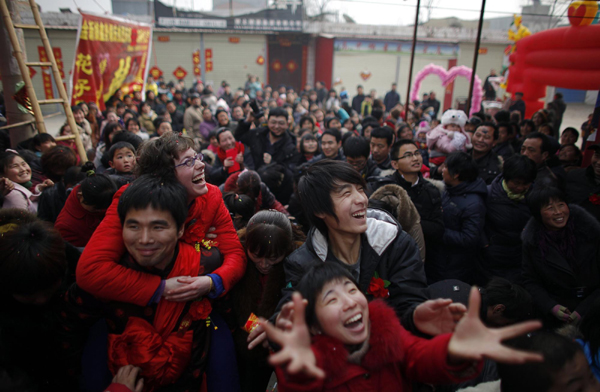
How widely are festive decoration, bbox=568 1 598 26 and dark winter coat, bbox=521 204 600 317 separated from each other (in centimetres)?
484

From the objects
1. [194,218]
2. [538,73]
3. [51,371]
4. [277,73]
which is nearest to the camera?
[51,371]

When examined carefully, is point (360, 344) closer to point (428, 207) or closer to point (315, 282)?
point (315, 282)

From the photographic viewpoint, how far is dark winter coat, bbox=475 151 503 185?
3871mm

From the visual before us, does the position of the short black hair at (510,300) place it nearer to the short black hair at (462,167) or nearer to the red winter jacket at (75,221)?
the short black hair at (462,167)

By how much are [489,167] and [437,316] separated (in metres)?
3.25

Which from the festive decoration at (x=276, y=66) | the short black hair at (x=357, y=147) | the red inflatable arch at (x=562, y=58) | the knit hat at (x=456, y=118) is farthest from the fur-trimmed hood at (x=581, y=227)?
the festive decoration at (x=276, y=66)

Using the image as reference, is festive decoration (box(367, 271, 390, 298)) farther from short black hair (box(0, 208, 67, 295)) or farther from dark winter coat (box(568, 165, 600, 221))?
dark winter coat (box(568, 165, 600, 221))

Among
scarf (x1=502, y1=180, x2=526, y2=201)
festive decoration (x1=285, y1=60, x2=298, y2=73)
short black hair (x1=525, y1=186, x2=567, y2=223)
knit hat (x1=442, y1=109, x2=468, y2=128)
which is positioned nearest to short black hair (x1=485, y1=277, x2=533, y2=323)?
short black hair (x1=525, y1=186, x2=567, y2=223)

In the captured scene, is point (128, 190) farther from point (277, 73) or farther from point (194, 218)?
point (277, 73)

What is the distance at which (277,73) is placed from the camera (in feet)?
62.3

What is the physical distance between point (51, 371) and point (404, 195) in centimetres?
216

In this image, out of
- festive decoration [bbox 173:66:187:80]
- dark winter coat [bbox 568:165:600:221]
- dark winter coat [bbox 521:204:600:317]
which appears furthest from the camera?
festive decoration [bbox 173:66:187:80]

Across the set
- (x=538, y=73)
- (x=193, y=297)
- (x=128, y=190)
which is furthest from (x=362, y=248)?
(x=538, y=73)

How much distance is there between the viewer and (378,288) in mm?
1520
